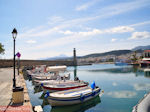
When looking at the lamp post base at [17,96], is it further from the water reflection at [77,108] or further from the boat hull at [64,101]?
the water reflection at [77,108]

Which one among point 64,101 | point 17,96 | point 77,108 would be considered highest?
point 17,96

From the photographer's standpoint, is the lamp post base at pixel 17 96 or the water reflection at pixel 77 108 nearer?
the lamp post base at pixel 17 96

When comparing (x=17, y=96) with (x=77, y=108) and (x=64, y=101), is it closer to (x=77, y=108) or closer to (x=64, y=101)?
(x=64, y=101)

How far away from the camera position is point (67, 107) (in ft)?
57.9

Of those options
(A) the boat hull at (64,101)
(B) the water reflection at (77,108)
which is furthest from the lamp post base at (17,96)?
(B) the water reflection at (77,108)

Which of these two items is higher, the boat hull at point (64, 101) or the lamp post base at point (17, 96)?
the lamp post base at point (17, 96)

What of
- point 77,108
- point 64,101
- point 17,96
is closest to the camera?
point 17,96

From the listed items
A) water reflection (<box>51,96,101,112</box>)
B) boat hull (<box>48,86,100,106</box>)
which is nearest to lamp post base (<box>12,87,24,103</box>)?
boat hull (<box>48,86,100,106</box>)

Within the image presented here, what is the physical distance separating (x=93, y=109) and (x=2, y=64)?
264ft

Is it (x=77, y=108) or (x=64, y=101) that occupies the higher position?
(x=64, y=101)

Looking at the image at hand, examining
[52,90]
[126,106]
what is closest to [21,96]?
[52,90]

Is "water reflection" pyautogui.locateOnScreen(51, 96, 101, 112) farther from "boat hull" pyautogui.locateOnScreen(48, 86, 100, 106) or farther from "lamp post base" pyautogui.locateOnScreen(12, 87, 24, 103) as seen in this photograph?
"lamp post base" pyautogui.locateOnScreen(12, 87, 24, 103)

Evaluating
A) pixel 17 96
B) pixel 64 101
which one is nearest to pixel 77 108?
pixel 64 101

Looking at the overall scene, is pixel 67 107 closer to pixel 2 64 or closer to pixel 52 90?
pixel 52 90
